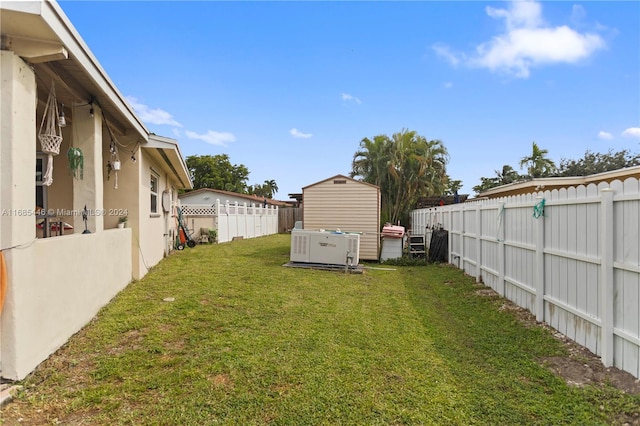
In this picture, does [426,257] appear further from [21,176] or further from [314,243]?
[21,176]

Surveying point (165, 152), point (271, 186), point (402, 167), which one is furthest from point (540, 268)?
point (271, 186)

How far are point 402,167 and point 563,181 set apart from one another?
883cm

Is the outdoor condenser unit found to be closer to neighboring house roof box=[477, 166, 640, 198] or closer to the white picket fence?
the white picket fence

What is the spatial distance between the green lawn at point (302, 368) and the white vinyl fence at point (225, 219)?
9739 mm

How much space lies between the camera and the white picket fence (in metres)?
A: 2.76

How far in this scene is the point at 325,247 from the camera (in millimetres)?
8664

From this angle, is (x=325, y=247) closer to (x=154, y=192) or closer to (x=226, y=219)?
(x=154, y=192)

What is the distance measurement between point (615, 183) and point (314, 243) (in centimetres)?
643

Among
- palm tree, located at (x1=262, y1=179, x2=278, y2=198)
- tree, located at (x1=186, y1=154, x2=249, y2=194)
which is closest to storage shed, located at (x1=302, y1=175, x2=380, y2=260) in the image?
tree, located at (x1=186, y1=154, x2=249, y2=194)

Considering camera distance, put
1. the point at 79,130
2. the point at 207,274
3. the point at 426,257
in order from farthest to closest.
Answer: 1. the point at 426,257
2. the point at 207,274
3. the point at 79,130

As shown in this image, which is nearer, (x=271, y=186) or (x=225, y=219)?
(x=225, y=219)

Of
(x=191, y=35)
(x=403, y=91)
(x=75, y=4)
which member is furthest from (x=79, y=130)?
(x=403, y=91)

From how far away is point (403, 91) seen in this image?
11.8 m

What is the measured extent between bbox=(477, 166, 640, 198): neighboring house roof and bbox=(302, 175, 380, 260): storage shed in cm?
553
